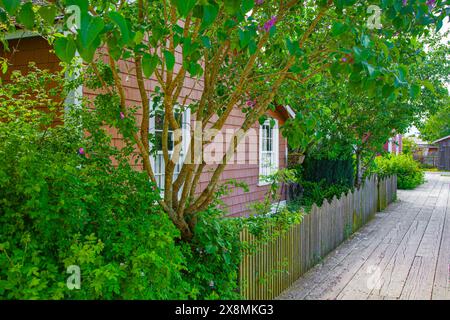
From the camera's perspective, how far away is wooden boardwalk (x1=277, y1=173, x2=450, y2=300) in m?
5.12

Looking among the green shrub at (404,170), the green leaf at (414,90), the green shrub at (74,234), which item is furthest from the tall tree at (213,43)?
the green shrub at (404,170)

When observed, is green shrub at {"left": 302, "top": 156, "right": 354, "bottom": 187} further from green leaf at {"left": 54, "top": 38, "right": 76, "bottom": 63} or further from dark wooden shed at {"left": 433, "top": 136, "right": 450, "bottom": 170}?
dark wooden shed at {"left": 433, "top": 136, "right": 450, "bottom": 170}

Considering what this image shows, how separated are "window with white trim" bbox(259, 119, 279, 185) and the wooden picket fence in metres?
2.52

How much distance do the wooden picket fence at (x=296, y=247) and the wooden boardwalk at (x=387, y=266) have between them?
163 mm

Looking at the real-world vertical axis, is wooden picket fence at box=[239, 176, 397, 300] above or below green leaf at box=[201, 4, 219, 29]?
below

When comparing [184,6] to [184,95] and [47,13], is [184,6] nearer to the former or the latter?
[47,13]

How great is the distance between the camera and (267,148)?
11414 millimetres

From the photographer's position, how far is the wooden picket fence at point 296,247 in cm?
461

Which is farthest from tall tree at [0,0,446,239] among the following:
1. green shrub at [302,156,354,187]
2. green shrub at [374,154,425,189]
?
green shrub at [374,154,425,189]

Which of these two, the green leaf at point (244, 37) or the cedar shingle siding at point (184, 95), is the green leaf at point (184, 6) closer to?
the green leaf at point (244, 37)

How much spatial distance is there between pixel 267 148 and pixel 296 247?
5.93 m

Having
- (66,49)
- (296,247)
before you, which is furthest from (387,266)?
(66,49)
